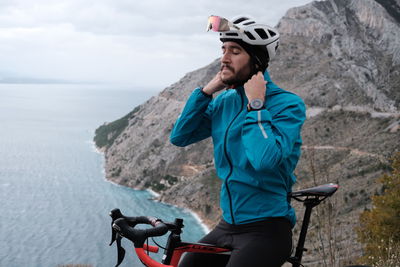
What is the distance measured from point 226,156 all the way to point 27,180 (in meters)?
138

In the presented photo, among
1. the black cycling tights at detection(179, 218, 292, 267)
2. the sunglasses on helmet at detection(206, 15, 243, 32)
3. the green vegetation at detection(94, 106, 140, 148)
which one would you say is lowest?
the green vegetation at detection(94, 106, 140, 148)

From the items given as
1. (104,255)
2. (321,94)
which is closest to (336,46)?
(321,94)

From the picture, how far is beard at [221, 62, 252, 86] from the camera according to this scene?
3.12m

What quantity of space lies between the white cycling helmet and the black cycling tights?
1.25 meters

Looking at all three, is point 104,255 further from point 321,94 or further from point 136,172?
point 321,94

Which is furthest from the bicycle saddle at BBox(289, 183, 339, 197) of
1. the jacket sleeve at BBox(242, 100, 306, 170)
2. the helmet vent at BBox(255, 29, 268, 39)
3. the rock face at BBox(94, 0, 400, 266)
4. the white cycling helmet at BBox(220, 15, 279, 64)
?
the rock face at BBox(94, 0, 400, 266)

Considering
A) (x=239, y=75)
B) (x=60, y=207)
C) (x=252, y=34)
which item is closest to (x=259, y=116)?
(x=239, y=75)

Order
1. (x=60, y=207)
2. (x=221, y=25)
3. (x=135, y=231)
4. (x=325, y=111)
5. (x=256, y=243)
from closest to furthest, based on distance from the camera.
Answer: (x=135, y=231) → (x=256, y=243) → (x=221, y=25) → (x=325, y=111) → (x=60, y=207)

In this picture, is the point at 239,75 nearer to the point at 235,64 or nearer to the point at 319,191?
the point at 235,64

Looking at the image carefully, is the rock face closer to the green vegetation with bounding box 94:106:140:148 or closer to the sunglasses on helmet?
the green vegetation with bounding box 94:106:140:148

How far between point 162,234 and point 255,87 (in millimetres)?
1130

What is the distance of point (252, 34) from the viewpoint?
3.03m

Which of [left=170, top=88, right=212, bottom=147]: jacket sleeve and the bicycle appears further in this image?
[left=170, top=88, right=212, bottom=147]: jacket sleeve

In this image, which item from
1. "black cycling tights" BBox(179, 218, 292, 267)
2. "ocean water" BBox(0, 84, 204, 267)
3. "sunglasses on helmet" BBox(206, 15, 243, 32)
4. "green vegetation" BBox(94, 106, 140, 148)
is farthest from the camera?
"green vegetation" BBox(94, 106, 140, 148)
